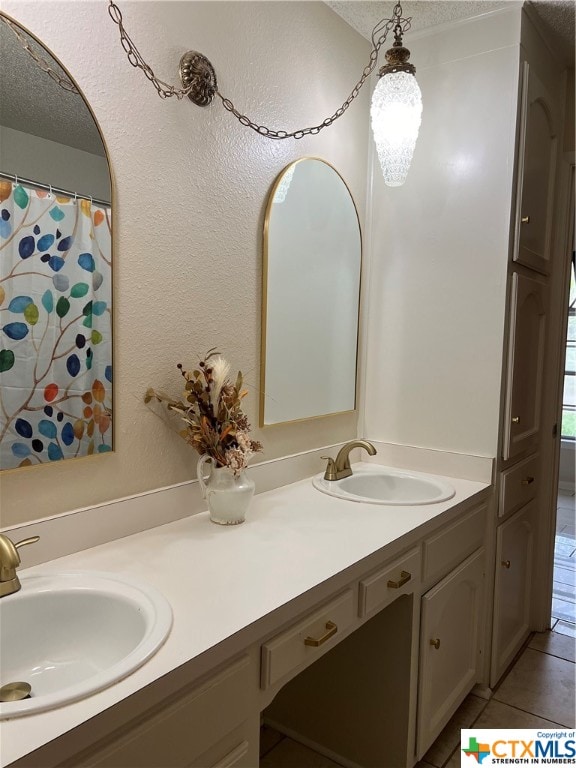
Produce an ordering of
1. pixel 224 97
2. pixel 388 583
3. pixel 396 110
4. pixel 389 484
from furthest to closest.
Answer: pixel 389 484 < pixel 396 110 < pixel 224 97 < pixel 388 583

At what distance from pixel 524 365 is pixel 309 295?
2.98 feet

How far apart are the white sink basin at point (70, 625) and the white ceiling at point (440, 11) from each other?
77.0 inches

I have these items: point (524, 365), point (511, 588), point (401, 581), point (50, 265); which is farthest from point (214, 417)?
point (511, 588)

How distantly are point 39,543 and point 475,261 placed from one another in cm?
165

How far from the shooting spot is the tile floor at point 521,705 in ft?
5.99

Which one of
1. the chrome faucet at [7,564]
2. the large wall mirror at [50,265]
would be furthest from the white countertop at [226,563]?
the large wall mirror at [50,265]

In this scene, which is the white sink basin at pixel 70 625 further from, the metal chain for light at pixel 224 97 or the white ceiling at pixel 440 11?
the white ceiling at pixel 440 11

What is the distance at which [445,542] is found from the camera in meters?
1.74

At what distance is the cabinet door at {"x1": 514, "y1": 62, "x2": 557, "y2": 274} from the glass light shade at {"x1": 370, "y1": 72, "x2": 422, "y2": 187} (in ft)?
1.53

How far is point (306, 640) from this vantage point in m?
1.14

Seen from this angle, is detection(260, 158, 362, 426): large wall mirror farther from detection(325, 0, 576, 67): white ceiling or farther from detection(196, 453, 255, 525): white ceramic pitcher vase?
detection(325, 0, 576, 67): white ceiling

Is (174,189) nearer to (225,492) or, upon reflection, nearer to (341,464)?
(225,492)

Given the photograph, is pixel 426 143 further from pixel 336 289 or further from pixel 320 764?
pixel 320 764

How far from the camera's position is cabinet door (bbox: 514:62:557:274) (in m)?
2.00
